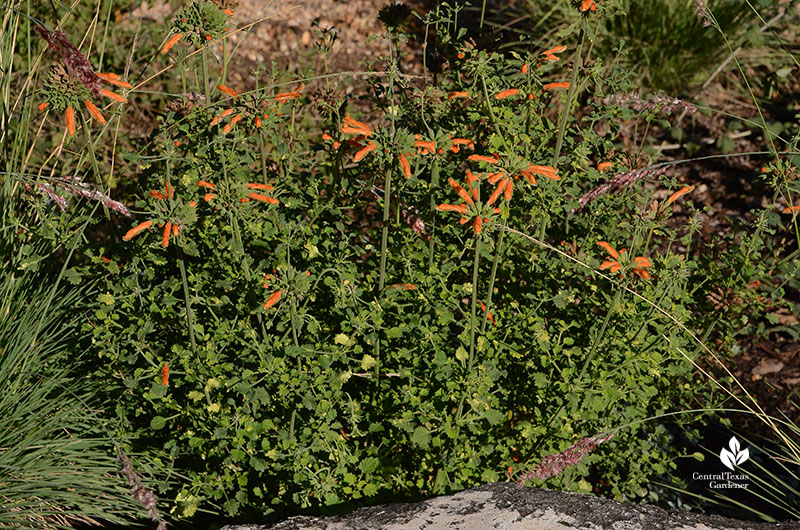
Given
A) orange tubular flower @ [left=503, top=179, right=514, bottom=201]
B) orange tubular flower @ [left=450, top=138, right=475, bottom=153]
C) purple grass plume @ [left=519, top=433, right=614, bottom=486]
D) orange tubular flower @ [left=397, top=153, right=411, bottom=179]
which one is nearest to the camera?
orange tubular flower @ [left=503, top=179, right=514, bottom=201]

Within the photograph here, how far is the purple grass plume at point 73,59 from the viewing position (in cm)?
179

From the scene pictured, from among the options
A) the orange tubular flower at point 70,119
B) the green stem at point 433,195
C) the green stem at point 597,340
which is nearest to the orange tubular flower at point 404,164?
the green stem at point 433,195

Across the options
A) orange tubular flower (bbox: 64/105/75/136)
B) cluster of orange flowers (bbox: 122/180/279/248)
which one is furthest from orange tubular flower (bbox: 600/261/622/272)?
orange tubular flower (bbox: 64/105/75/136)

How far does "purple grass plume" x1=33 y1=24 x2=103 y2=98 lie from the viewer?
1.79m

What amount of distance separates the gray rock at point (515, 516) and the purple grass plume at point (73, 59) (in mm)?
1124

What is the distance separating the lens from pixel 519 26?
5.82 metres

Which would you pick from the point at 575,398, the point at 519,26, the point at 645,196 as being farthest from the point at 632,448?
the point at 519,26

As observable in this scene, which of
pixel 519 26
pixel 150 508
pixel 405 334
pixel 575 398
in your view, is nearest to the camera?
pixel 150 508

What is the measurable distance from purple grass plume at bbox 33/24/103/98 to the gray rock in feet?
3.69

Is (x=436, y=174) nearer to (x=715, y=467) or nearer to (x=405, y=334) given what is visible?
(x=405, y=334)

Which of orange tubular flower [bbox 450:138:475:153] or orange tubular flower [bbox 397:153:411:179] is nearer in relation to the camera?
A: orange tubular flower [bbox 397:153:411:179]

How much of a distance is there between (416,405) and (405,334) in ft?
0.80

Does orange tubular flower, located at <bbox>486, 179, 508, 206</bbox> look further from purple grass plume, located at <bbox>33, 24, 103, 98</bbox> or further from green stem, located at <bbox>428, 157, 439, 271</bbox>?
purple grass plume, located at <bbox>33, 24, 103, 98</bbox>

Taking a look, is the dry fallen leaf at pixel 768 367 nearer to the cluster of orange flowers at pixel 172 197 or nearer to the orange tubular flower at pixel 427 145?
the orange tubular flower at pixel 427 145
